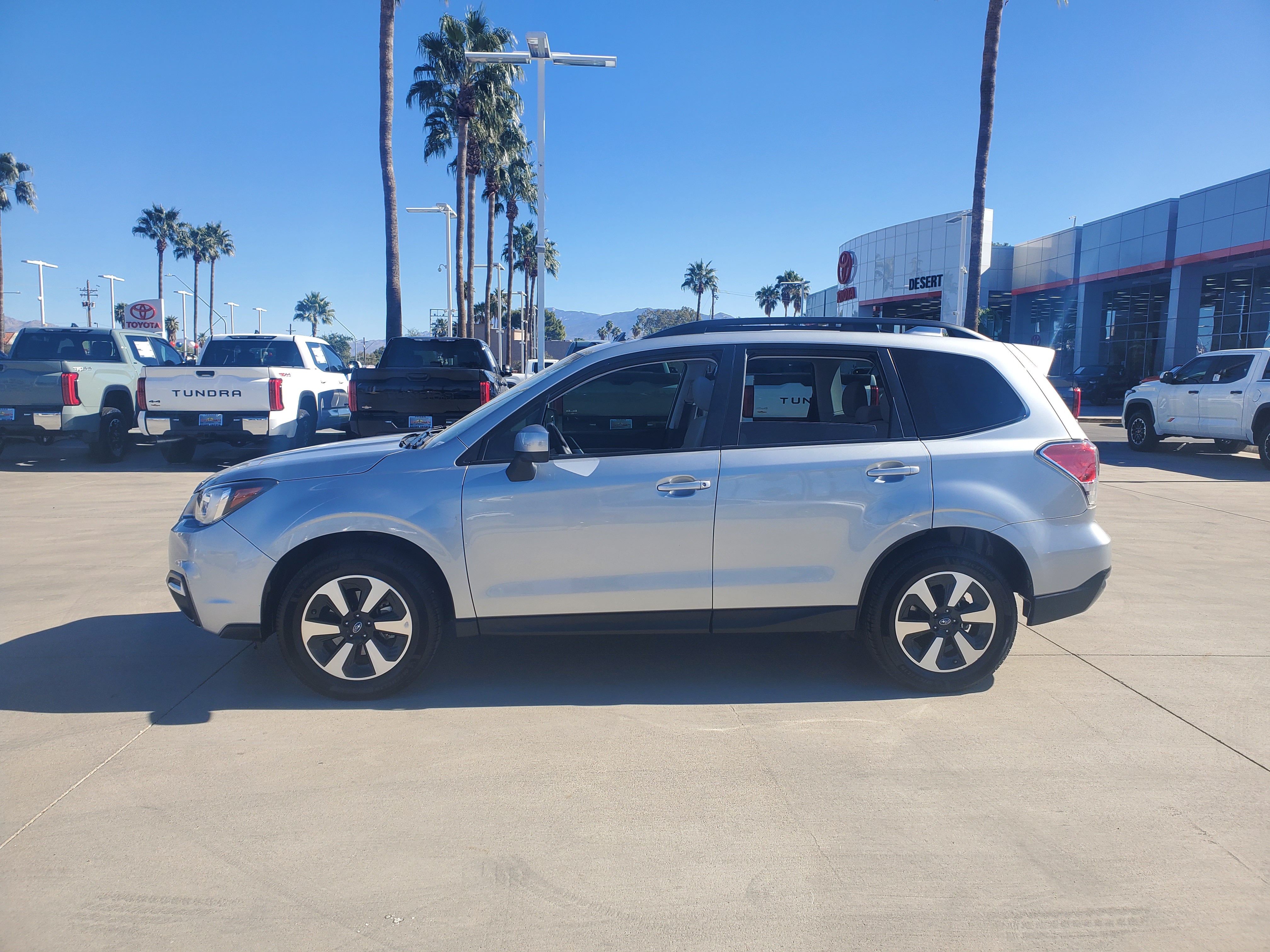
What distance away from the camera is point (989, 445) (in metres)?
4.34

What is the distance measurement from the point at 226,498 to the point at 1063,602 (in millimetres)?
4191

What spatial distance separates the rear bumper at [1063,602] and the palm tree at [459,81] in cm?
2802

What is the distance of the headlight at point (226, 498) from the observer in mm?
4234

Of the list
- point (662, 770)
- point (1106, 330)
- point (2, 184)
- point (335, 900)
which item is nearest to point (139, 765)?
point (335, 900)

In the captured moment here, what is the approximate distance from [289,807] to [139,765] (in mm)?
819

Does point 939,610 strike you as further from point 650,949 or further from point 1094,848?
point 650,949

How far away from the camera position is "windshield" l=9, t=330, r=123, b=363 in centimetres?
1365

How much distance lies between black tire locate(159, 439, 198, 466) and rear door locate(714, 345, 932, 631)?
11.9m

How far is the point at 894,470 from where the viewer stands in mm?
4250

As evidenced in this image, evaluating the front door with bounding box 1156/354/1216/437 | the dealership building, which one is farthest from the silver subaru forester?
the dealership building

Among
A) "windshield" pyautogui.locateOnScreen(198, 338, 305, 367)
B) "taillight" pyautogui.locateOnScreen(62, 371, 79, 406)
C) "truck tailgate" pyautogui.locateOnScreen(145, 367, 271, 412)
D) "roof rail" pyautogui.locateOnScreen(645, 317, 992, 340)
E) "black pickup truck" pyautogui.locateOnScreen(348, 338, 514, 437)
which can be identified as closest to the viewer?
"roof rail" pyautogui.locateOnScreen(645, 317, 992, 340)

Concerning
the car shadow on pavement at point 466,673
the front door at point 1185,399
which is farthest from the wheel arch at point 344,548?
the front door at point 1185,399

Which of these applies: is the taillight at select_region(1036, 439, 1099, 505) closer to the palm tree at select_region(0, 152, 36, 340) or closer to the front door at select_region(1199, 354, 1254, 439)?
the front door at select_region(1199, 354, 1254, 439)

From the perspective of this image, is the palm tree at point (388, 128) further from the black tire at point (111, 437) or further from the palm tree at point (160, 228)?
the palm tree at point (160, 228)
